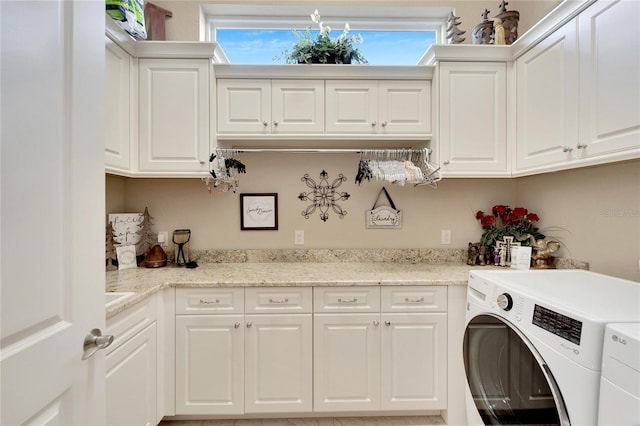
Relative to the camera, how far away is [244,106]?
2.02 meters

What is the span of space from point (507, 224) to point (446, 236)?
428 millimetres

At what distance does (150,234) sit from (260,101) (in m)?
1.26

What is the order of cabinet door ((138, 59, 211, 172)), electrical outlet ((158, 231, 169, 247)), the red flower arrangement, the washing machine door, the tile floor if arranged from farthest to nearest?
electrical outlet ((158, 231, 169, 247)), the red flower arrangement, cabinet door ((138, 59, 211, 172)), the tile floor, the washing machine door

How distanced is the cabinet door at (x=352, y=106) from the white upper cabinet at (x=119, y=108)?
1.22m

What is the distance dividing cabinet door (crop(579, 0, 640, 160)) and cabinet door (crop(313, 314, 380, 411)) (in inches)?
54.1

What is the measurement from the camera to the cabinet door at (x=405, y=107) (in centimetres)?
204

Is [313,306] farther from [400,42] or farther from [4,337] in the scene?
[400,42]

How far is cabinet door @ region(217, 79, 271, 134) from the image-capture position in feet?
6.62

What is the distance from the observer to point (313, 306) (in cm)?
179

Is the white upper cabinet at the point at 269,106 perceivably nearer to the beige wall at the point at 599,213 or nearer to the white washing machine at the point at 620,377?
the beige wall at the point at 599,213

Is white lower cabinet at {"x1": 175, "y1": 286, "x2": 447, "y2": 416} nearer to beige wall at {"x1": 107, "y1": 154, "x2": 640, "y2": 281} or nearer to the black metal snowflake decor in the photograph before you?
beige wall at {"x1": 107, "y1": 154, "x2": 640, "y2": 281}

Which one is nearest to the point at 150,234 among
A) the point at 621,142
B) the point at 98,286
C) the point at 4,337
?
the point at 98,286

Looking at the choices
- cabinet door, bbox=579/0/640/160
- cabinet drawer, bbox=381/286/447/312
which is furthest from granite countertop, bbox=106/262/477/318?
cabinet door, bbox=579/0/640/160

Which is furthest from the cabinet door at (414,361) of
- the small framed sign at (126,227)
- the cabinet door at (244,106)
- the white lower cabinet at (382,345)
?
the small framed sign at (126,227)
